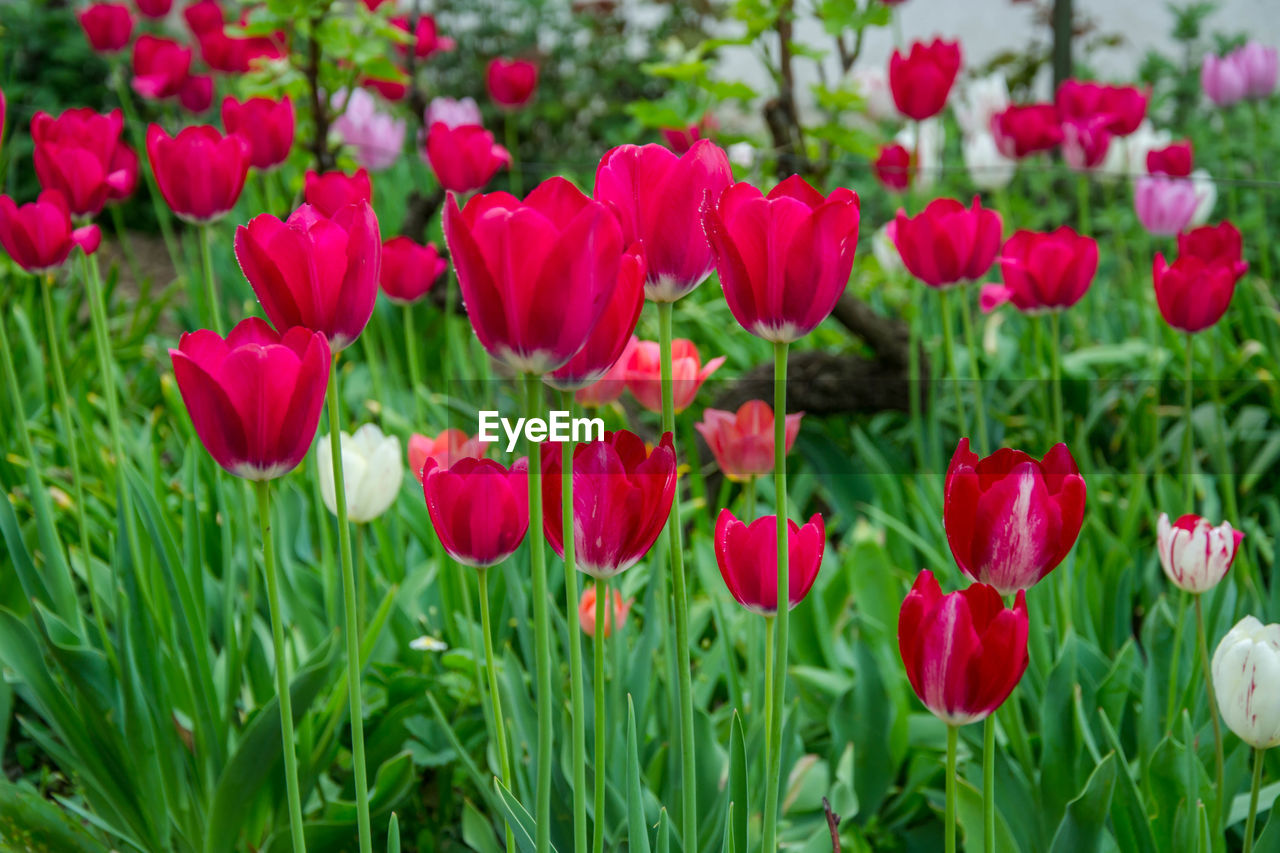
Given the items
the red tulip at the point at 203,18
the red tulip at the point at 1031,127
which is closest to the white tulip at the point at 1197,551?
the red tulip at the point at 1031,127

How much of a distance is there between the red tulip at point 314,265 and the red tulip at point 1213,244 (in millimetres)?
1274

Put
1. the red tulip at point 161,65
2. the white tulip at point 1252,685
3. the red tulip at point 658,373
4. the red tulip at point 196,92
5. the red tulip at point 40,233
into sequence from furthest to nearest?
the red tulip at point 196,92, the red tulip at point 161,65, the red tulip at point 40,233, the red tulip at point 658,373, the white tulip at point 1252,685

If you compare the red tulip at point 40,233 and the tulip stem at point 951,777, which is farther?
the red tulip at point 40,233

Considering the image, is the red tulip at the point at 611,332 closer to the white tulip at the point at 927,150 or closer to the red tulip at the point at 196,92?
the white tulip at the point at 927,150

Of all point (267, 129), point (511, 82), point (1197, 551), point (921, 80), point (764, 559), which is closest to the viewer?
point (764, 559)

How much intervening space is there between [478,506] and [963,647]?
14.0 inches

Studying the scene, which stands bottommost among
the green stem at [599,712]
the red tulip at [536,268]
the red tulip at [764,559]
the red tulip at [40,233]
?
the green stem at [599,712]

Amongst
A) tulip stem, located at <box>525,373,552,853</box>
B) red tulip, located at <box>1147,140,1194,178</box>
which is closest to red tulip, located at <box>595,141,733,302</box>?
tulip stem, located at <box>525,373,552,853</box>

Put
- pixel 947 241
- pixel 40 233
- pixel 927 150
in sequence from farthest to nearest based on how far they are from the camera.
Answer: pixel 927 150
pixel 947 241
pixel 40 233

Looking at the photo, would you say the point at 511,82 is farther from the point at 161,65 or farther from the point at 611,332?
the point at 611,332

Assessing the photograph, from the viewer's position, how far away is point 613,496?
29.7 inches

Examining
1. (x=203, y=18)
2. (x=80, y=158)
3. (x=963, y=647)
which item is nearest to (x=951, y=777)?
(x=963, y=647)

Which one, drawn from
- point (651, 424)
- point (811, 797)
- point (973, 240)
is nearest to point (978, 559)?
point (811, 797)

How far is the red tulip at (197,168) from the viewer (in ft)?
4.52
